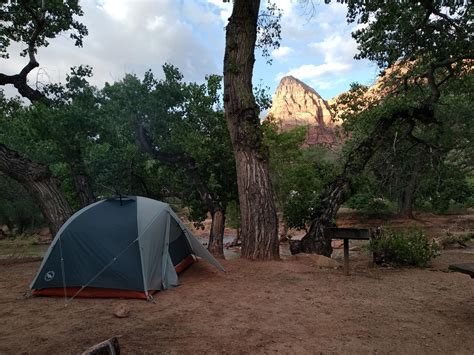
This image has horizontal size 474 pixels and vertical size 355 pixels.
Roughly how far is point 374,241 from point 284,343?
556 centimetres

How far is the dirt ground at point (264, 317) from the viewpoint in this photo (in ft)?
12.8

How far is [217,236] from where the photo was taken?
11.4m

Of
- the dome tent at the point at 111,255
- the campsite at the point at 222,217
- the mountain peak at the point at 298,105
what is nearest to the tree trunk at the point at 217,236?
the campsite at the point at 222,217

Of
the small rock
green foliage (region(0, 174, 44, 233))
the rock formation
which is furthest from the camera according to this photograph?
the rock formation

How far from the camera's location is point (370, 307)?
5.20 metres

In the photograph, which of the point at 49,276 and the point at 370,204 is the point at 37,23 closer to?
the point at 49,276

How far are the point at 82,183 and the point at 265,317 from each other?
1014 centimetres

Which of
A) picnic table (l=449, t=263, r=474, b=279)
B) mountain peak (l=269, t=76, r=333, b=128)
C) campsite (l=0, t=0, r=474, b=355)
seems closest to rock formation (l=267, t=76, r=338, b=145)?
mountain peak (l=269, t=76, r=333, b=128)

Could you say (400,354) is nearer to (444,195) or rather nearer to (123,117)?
(123,117)

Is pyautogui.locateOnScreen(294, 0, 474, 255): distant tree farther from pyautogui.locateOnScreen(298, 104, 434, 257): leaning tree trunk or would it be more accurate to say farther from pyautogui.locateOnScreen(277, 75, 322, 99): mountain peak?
pyautogui.locateOnScreen(277, 75, 322, 99): mountain peak

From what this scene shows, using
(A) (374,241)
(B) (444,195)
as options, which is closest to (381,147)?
(A) (374,241)

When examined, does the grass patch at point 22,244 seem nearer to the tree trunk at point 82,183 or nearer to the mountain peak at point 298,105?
the tree trunk at point 82,183

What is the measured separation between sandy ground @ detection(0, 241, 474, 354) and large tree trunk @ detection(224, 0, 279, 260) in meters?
1.10

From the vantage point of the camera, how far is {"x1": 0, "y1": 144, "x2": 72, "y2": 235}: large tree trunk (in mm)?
9383
